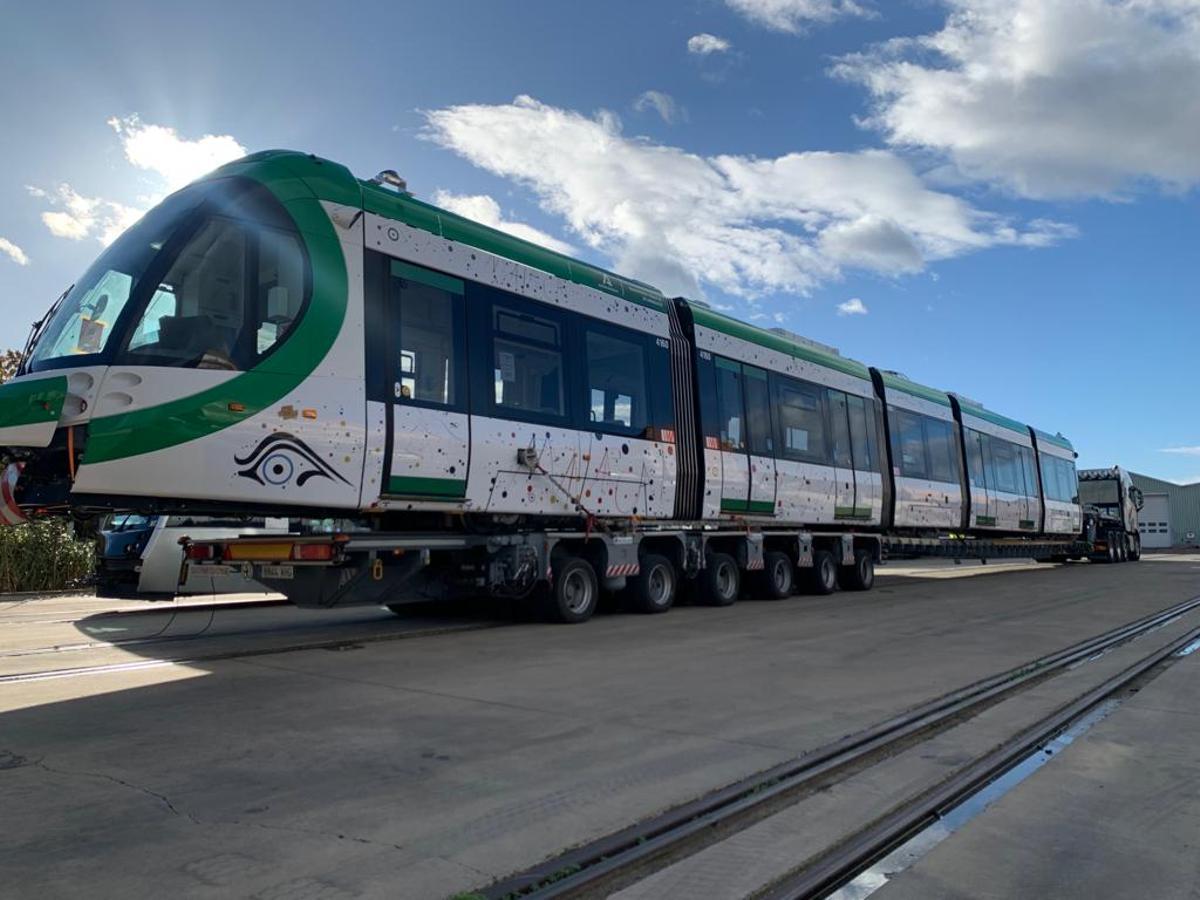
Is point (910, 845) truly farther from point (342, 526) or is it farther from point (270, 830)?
point (342, 526)

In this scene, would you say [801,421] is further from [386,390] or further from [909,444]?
[386,390]

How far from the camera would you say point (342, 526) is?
850cm

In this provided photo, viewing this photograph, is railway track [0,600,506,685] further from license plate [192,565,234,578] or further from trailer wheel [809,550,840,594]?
trailer wheel [809,550,840,594]

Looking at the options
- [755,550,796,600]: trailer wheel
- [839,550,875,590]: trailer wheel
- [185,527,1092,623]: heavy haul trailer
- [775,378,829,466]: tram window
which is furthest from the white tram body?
[839,550,875,590]: trailer wheel

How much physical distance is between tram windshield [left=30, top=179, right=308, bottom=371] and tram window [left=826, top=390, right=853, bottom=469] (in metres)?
11.0

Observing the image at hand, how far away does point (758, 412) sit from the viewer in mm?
14164

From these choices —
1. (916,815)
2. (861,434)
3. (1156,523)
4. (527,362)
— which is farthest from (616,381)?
(1156,523)

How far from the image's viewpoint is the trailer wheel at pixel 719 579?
1348cm

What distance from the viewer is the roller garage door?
205 feet

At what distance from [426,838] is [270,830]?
68cm

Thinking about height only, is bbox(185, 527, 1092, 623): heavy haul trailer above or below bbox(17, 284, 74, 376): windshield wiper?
below

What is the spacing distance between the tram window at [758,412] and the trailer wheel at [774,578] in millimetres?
1902

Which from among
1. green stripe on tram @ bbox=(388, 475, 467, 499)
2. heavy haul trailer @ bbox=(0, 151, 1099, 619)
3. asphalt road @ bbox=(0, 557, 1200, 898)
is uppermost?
heavy haul trailer @ bbox=(0, 151, 1099, 619)

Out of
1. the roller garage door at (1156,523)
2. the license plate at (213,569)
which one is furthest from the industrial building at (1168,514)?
the license plate at (213,569)
